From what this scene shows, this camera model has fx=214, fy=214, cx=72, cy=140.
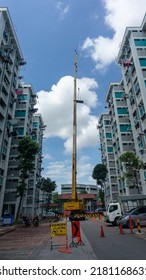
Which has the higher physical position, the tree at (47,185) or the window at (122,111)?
the window at (122,111)

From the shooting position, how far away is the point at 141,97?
37.8m

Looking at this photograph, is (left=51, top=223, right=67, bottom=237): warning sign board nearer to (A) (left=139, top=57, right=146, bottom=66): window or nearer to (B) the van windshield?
(B) the van windshield

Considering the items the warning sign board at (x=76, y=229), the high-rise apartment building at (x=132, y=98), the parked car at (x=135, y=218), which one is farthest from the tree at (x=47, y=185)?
the warning sign board at (x=76, y=229)

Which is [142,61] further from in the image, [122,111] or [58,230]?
[58,230]

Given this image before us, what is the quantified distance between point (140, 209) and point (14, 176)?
3513 centimetres

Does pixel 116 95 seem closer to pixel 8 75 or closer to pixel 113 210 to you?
pixel 8 75

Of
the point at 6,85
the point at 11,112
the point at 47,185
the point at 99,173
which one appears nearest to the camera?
the point at 6,85

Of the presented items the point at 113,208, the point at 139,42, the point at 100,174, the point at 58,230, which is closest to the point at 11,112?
the point at 139,42

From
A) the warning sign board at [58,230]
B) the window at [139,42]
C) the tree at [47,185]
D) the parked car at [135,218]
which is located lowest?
the warning sign board at [58,230]

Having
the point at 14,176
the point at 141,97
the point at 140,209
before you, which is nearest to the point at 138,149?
the point at 141,97

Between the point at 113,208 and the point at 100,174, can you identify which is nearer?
the point at 113,208

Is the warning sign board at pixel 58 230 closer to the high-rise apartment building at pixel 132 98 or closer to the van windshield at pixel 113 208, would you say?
the van windshield at pixel 113 208

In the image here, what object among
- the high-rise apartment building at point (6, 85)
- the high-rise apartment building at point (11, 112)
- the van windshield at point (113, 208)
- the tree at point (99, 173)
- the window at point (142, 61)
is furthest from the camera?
the tree at point (99, 173)

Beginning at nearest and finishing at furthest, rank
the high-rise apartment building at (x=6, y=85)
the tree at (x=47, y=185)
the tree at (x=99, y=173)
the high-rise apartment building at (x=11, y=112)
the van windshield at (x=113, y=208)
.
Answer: the van windshield at (x=113, y=208)
the high-rise apartment building at (x=6, y=85)
the high-rise apartment building at (x=11, y=112)
the tree at (x=99, y=173)
the tree at (x=47, y=185)
